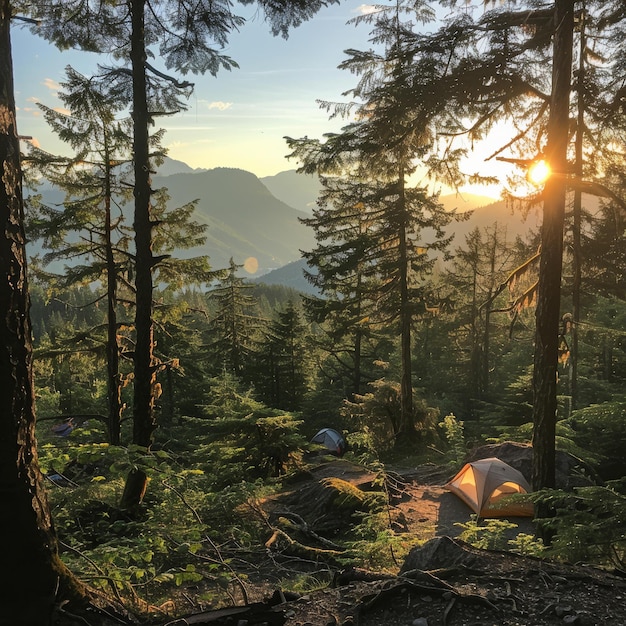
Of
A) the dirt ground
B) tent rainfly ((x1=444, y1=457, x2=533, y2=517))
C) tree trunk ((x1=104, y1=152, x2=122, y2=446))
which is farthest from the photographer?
tree trunk ((x1=104, y1=152, x2=122, y2=446))

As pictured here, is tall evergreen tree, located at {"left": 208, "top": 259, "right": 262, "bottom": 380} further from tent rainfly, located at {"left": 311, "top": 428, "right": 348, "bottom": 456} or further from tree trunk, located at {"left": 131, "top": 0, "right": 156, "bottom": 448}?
tree trunk, located at {"left": 131, "top": 0, "right": 156, "bottom": 448}

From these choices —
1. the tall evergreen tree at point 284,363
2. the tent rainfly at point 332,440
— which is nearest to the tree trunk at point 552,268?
the tent rainfly at point 332,440

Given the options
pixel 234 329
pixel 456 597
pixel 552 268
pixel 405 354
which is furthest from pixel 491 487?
pixel 234 329

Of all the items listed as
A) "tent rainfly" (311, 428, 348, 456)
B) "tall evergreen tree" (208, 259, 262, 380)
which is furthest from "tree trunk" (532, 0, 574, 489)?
"tall evergreen tree" (208, 259, 262, 380)

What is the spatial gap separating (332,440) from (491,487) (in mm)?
14614

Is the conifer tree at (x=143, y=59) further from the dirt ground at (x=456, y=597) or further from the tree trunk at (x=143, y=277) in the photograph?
the dirt ground at (x=456, y=597)

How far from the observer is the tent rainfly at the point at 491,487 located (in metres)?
9.92

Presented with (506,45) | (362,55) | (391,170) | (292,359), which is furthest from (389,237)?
(292,359)

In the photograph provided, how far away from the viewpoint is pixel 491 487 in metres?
10.2

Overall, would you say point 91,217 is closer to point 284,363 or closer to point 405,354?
point 405,354

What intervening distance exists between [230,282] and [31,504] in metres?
27.3

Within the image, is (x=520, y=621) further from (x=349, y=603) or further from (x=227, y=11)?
(x=227, y=11)

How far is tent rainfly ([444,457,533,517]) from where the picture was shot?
32.6 feet

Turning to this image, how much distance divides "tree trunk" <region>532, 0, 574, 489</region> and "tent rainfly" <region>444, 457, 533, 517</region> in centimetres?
348
